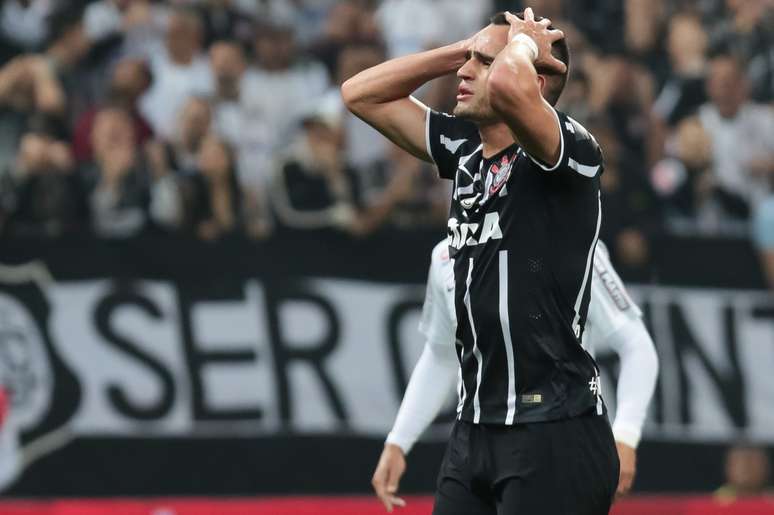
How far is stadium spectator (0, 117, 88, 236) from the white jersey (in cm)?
449

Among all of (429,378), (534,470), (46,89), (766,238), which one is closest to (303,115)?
(46,89)

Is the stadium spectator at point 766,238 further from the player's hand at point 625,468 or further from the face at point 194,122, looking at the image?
the player's hand at point 625,468

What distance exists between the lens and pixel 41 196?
31.5 ft

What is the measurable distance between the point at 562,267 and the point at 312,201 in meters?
5.29

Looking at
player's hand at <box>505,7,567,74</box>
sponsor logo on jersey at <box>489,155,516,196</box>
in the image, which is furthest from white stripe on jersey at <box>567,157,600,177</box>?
player's hand at <box>505,7,567,74</box>

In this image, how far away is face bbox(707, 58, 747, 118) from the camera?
10750mm

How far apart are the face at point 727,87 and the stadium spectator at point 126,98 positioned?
394 centimetres

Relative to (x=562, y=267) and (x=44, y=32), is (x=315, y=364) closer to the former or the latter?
(x=44, y=32)

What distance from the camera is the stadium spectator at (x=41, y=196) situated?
9.55 m

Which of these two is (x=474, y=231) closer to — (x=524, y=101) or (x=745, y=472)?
(x=524, y=101)

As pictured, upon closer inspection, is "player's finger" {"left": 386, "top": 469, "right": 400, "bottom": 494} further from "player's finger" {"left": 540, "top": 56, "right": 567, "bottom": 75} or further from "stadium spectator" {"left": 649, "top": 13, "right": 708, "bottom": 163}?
"stadium spectator" {"left": 649, "top": 13, "right": 708, "bottom": 163}

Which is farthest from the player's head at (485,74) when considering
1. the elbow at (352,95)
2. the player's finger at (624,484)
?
the player's finger at (624,484)

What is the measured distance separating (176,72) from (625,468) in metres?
6.33

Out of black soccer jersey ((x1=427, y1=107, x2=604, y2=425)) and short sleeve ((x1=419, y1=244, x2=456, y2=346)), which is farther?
short sleeve ((x1=419, y1=244, x2=456, y2=346))
